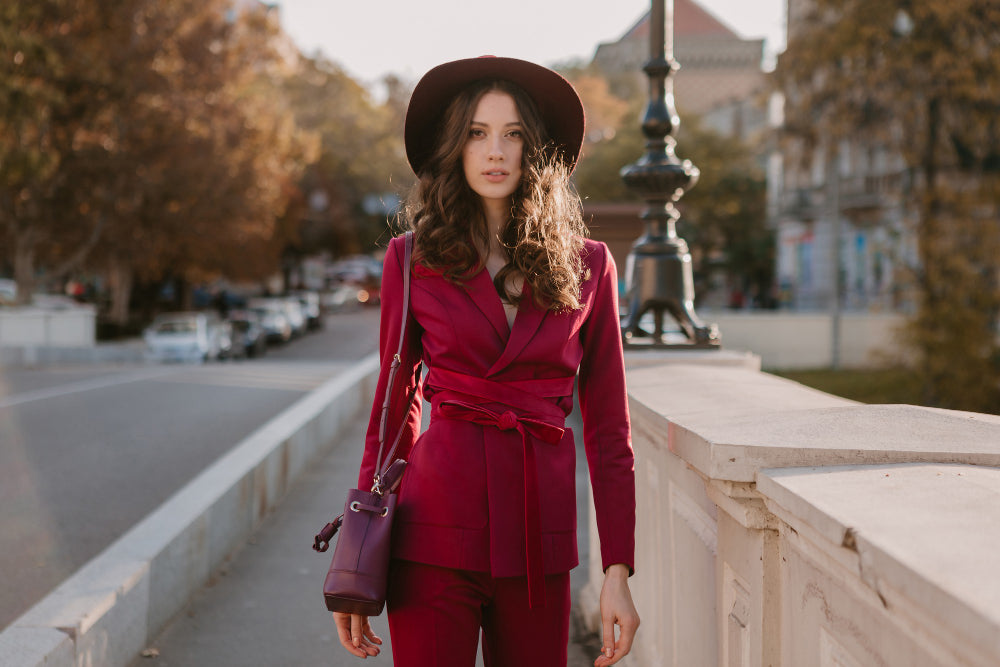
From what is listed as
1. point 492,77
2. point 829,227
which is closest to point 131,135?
point 829,227

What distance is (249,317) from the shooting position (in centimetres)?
3728

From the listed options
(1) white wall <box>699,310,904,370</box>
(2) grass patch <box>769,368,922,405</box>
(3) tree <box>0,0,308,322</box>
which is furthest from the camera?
(3) tree <box>0,0,308,322</box>

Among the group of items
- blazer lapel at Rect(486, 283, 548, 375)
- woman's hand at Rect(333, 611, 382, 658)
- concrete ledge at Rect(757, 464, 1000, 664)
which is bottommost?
woman's hand at Rect(333, 611, 382, 658)

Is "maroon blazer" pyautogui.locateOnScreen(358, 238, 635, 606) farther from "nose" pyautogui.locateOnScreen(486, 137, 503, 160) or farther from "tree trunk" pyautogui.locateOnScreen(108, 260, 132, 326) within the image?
"tree trunk" pyautogui.locateOnScreen(108, 260, 132, 326)

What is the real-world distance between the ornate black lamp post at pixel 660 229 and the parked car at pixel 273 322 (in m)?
33.6

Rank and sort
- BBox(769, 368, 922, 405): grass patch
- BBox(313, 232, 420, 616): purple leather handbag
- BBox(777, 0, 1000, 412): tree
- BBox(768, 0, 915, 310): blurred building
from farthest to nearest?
BBox(768, 0, 915, 310): blurred building
BBox(769, 368, 922, 405): grass patch
BBox(777, 0, 1000, 412): tree
BBox(313, 232, 420, 616): purple leather handbag

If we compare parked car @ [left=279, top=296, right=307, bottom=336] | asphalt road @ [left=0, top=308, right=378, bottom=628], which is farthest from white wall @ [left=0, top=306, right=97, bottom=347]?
parked car @ [left=279, top=296, right=307, bottom=336]

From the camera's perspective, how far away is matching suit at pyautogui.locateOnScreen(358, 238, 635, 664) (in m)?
2.13

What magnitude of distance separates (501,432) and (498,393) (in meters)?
0.08

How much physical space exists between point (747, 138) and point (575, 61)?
34.3m

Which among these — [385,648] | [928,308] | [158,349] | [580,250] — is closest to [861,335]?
[928,308]

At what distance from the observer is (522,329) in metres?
2.21

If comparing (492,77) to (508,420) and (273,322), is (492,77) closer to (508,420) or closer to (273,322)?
(508,420)

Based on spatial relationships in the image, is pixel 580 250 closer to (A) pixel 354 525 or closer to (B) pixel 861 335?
(A) pixel 354 525
